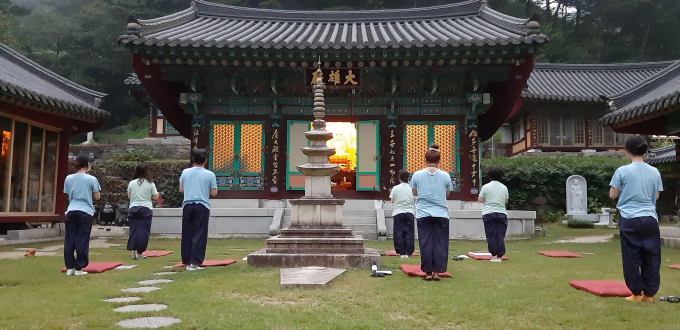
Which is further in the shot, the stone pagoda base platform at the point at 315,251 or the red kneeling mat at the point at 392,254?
the red kneeling mat at the point at 392,254

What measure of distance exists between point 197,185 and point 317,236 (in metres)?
1.82

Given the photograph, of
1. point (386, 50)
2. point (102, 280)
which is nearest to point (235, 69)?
point (386, 50)

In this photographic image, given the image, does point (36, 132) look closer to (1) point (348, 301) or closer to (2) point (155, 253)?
(2) point (155, 253)

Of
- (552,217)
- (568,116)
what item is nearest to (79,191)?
(552,217)

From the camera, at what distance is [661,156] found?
2177cm

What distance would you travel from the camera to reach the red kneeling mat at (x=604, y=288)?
4996 millimetres

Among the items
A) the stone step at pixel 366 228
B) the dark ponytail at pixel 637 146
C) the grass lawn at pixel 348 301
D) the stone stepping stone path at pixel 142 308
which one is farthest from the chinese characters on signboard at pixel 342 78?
the stone stepping stone path at pixel 142 308

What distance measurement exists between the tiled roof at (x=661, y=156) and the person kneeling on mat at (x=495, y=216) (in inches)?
639

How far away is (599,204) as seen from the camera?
21.9 metres

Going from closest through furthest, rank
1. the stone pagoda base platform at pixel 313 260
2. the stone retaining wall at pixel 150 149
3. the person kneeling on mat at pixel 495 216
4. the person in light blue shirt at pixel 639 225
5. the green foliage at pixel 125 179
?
1. the person in light blue shirt at pixel 639 225
2. the stone pagoda base platform at pixel 313 260
3. the person kneeling on mat at pixel 495 216
4. the green foliage at pixel 125 179
5. the stone retaining wall at pixel 150 149

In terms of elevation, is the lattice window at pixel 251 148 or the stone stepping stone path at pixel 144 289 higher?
the lattice window at pixel 251 148

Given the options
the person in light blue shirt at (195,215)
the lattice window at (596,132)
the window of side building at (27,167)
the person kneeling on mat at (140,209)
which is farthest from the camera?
the lattice window at (596,132)

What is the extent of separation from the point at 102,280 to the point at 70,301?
1.39 metres

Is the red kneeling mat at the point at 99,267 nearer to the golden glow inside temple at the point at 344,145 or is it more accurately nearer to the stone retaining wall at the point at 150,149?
the golden glow inside temple at the point at 344,145
